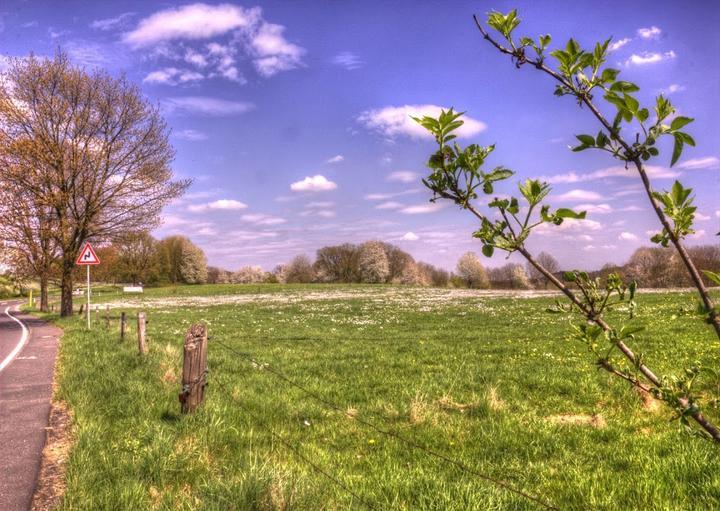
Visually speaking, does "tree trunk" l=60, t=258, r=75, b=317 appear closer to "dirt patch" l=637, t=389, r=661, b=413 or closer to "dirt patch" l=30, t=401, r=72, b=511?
"dirt patch" l=30, t=401, r=72, b=511

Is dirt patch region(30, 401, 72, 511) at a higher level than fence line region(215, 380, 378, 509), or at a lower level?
lower

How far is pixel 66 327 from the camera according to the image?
2269cm

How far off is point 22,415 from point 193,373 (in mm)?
3320

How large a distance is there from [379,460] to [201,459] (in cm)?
209

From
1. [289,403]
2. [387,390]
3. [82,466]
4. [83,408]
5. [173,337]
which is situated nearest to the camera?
[82,466]

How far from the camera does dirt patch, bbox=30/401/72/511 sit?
4910 mm

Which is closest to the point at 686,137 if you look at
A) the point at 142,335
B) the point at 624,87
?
the point at 624,87

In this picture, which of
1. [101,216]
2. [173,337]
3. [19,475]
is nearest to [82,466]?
[19,475]

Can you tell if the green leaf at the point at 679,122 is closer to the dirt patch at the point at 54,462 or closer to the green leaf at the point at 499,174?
the green leaf at the point at 499,174

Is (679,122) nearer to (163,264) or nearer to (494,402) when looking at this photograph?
(494,402)

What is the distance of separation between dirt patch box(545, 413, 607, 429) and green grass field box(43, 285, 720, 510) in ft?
0.11

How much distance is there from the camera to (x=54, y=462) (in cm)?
595

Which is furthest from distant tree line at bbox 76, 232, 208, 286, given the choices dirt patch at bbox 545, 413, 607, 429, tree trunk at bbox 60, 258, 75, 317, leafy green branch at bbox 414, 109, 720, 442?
leafy green branch at bbox 414, 109, 720, 442

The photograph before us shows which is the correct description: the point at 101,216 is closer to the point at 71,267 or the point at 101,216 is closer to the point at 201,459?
the point at 71,267
